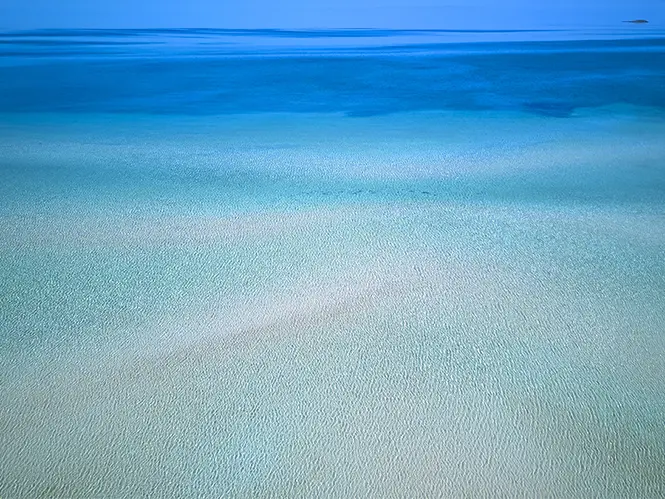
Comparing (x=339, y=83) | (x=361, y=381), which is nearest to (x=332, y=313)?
(x=361, y=381)

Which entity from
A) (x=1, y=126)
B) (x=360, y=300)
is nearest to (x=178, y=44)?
(x=1, y=126)

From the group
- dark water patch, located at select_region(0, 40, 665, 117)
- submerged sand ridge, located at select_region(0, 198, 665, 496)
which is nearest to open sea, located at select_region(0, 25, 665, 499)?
submerged sand ridge, located at select_region(0, 198, 665, 496)

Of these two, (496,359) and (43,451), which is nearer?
(43,451)

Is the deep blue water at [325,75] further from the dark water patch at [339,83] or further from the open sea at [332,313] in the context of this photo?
the open sea at [332,313]

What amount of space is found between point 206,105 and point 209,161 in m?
1.83

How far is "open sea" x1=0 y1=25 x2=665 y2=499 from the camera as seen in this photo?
3.88 ft

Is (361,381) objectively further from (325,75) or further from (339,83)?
(325,75)

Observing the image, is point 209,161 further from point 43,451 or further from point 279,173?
point 43,451

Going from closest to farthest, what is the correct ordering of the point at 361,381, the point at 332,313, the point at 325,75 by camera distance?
the point at 361,381
the point at 332,313
the point at 325,75

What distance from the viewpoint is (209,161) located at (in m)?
3.13

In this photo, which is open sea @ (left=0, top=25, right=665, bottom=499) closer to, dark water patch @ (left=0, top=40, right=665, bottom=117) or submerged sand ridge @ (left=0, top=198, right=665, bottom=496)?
submerged sand ridge @ (left=0, top=198, right=665, bottom=496)

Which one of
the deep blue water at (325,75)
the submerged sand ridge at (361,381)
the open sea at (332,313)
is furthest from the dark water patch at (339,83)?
the submerged sand ridge at (361,381)

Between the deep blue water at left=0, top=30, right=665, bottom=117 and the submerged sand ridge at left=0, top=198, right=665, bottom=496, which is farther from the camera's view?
the deep blue water at left=0, top=30, right=665, bottom=117

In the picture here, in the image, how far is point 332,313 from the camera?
1658 mm
